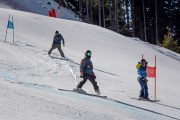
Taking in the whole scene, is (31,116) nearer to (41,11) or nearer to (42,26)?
(42,26)

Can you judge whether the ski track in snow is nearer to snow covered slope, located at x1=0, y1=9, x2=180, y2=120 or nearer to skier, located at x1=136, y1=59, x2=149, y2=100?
snow covered slope, located at x1=0, y1=9, x2=180, y2=120

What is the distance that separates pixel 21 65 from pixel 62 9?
121 ft

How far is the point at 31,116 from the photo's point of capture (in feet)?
29.3

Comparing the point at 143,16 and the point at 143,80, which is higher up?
the point at 143,16

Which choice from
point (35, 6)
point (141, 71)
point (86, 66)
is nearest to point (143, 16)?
point (35, 6)

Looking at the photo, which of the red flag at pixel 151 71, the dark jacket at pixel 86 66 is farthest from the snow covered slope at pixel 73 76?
the dark jacket at pixel 86 66

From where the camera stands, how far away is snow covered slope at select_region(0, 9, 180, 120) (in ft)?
34.3

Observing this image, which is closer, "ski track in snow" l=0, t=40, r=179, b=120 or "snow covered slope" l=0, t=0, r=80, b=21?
"ski track in snow" l=0, t=40, r=179, b=120

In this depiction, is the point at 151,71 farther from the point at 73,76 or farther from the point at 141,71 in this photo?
the point at 73,76

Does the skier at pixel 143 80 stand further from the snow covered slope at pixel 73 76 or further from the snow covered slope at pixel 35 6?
the snow covered slope at pixel 35 6

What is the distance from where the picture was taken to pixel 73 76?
60.8 feet

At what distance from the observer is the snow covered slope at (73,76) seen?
10.4 metres

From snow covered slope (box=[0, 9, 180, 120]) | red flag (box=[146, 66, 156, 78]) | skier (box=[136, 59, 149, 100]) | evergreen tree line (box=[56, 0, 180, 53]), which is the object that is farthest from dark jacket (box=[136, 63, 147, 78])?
evergreen tree line (box=[56, 0, 180, 53])

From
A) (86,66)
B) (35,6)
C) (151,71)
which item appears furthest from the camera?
(35,6)
